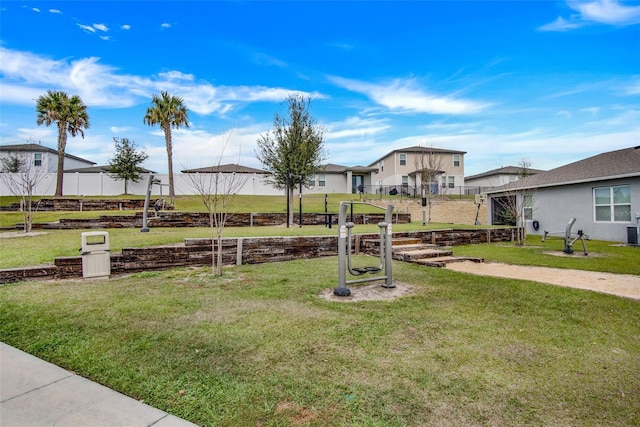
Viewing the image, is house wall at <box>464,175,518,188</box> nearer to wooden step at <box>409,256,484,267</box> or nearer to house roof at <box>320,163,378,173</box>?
house roof at <box>320,163,378,173</box>

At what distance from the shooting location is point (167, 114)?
23922 millimetres

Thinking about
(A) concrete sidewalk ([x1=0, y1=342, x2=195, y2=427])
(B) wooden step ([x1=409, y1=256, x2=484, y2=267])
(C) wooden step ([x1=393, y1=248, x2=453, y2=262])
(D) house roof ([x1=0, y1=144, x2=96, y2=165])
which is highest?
(D) house roof ([x1=0, y1=144, x2=96, y2=165])

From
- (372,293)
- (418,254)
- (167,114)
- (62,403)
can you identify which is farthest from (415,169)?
(62,403)

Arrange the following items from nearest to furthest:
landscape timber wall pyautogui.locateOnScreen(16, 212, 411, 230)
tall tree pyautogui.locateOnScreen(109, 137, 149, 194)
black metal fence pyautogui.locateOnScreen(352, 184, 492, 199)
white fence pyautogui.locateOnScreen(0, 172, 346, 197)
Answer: landscape timber wall pyautogui.locateOnScreen(16, 212, 411, 230)
white fence pyautogui.locateOnScreen(0, 172, 346, 197)
tall tree pyautogui.locateOnScreen(109, 137, 149, 194)
black metal fence pyautogui.locateOnScreen(352, 184, 492, 199)

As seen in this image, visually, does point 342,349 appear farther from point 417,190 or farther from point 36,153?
point 36,153

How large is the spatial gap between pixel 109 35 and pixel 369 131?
15970 millimetres

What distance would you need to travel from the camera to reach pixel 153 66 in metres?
13.6

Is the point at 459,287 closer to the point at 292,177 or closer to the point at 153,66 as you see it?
the point at 292,177

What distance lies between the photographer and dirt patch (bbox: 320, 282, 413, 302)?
193 inches

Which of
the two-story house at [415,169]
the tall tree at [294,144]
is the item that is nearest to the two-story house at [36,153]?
the tall tree at [294,144]

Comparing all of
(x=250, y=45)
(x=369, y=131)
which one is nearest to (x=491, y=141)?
(x=369, y=131)

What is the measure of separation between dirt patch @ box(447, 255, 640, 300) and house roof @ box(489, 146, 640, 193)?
8.68m

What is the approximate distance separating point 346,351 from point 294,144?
13.2m

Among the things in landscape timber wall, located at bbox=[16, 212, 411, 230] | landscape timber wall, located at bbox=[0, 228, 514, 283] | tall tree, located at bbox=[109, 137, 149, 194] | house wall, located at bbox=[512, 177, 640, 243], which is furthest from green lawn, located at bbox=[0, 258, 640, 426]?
tall tree, located at bbox=[109, 137, 149, 194]
